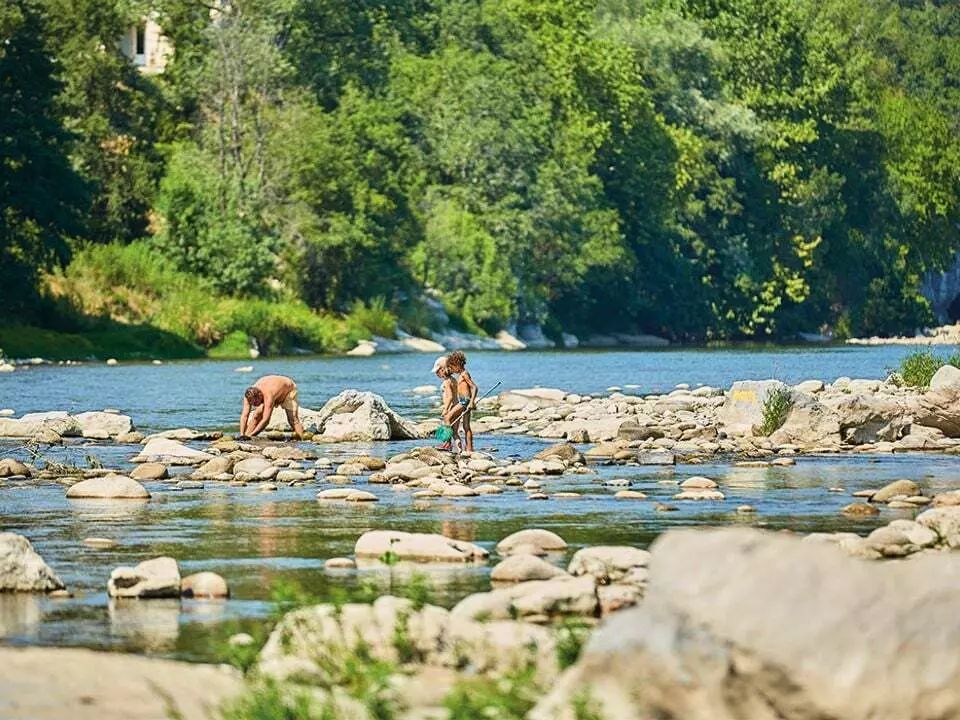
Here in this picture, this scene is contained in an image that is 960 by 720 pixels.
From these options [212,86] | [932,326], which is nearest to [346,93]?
[212,86]

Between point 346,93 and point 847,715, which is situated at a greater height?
point 346,93

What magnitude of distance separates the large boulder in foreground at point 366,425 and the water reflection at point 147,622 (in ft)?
51.4

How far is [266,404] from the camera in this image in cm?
2972

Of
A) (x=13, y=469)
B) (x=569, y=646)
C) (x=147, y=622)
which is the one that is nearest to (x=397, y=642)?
(x=569, y=646)

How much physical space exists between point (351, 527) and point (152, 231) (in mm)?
57939

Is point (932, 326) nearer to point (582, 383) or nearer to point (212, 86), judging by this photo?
point (212, 86)

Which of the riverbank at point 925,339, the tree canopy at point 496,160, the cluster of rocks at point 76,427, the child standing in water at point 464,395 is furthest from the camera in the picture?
→ the riverbank at point 925,339

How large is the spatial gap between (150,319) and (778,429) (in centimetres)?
3996

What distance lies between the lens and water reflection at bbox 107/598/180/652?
1218cm

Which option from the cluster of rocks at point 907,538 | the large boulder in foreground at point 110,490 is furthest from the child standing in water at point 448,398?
the cluster of rocks at point 907,538

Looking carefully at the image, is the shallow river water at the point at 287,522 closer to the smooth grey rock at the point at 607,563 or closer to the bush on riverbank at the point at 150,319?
the smooth grey rock at the point at 607,563

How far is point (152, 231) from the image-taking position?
74.9 metres

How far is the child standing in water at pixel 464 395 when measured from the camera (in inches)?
1009

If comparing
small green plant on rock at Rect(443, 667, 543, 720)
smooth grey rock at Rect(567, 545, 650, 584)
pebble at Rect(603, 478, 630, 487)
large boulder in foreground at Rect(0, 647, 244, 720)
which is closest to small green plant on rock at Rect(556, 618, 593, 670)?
small green plant on rock at Rect(443, 667, 543, 720)
